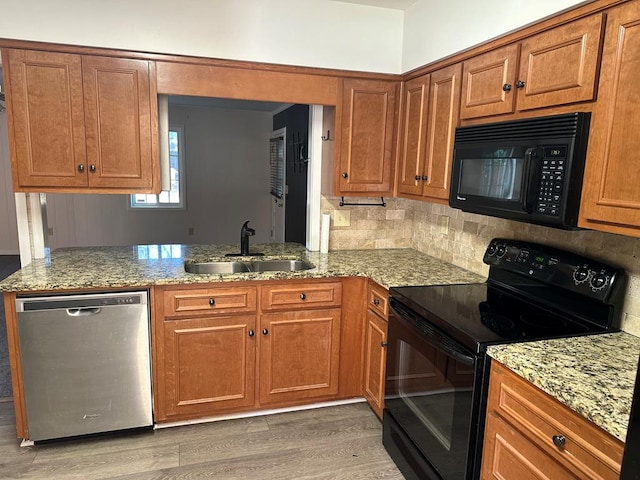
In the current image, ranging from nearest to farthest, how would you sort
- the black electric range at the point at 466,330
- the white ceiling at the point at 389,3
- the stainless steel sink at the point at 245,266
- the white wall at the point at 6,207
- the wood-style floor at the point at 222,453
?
the black electric range at the point at 466,330
the wood-style floor at the point at 222,453
the white ceiling at the point at 389,3
the stainless steel sink at the point at 245,266
the white wall at the point at 6,207

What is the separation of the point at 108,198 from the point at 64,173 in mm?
4638

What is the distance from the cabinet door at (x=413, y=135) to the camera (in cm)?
260

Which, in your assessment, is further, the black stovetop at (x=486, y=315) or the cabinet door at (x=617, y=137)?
the black stovetop at (x=486, y=315)

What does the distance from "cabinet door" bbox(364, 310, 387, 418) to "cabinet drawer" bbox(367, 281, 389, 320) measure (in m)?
0.04

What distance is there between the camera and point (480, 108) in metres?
2.09

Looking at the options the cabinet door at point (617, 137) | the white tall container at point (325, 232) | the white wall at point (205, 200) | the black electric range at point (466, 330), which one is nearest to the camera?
the cabinet door at point (617, 137)

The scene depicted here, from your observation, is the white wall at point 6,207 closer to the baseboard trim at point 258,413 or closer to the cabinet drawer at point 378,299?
the baseboard trim at point 258,413

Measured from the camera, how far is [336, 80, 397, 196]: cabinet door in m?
2.80

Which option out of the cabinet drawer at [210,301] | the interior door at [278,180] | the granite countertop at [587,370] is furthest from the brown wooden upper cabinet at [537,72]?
the interior door at [278,180]

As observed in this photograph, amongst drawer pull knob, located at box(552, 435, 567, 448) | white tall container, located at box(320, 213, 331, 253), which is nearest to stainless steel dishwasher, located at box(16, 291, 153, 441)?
white tall container, located at box(320, 213, 331, 253)

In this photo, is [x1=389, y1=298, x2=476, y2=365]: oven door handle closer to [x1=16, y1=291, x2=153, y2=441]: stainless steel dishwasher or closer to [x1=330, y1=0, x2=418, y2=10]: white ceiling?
[x1=16, y1=291, x2=153, y2=441]: stainless steel dishwasher

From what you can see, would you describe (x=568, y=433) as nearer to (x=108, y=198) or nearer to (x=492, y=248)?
(x=492, y=248)

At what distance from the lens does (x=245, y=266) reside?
2.87 meters

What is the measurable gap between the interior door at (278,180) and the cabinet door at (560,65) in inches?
174
